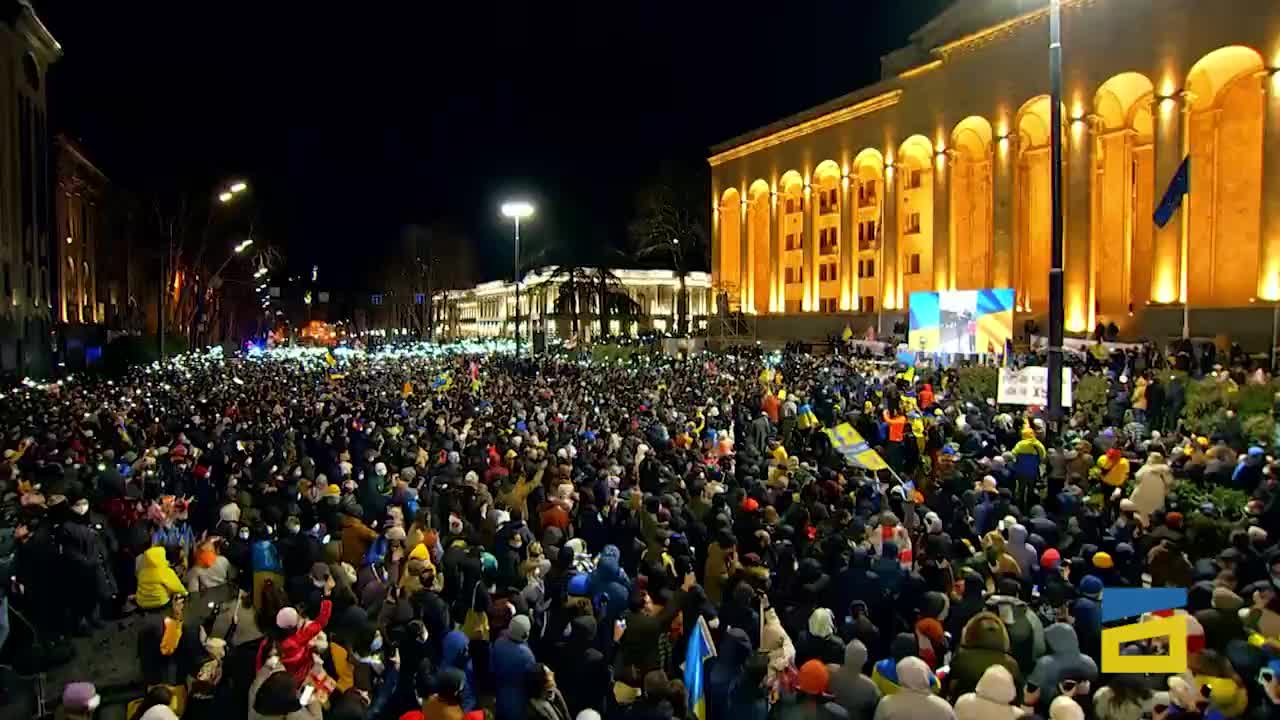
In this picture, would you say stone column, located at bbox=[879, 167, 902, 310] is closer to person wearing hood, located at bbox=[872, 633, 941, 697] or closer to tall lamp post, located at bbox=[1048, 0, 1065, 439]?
tall lamp post, located at bbox=[1048, 0, 1065, 439]

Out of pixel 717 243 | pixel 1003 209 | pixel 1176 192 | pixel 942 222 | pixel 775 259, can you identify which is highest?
pixel 717 243

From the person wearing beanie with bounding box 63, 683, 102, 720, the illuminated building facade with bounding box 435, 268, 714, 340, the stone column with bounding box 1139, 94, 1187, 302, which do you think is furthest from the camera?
the illuminated building facade with bounding box 435, 268, 714, 340

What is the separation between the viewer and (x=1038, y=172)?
3988cm

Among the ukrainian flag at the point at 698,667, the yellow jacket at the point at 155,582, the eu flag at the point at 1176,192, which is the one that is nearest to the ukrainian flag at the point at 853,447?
the ukrainian flag at the point at 698,667

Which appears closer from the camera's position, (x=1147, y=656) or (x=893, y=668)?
(x=1147, y=656)

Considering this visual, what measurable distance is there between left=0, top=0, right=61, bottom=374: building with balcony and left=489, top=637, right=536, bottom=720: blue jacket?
3359 centimetres

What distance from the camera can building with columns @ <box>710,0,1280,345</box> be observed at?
30.3m

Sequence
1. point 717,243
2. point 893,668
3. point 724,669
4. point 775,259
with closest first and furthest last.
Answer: point 893,668
point 724,669
point 775,259
point 717,243

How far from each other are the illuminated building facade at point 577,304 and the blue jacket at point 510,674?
41.8 metres

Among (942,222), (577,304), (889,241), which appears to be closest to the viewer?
(942,222)

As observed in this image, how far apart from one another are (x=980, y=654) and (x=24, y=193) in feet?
147

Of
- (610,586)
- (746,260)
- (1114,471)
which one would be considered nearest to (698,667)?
(610,586)

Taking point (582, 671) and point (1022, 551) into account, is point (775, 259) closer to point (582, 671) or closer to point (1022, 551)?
point (1022, 551)

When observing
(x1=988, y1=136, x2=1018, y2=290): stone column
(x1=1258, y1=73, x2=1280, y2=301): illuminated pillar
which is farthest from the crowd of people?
(x1=988, y1=136, x2=1018, y2=290): stone column
